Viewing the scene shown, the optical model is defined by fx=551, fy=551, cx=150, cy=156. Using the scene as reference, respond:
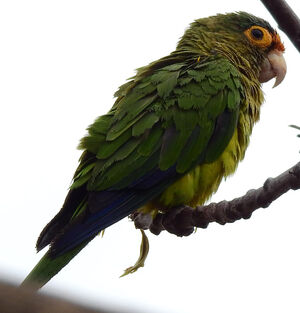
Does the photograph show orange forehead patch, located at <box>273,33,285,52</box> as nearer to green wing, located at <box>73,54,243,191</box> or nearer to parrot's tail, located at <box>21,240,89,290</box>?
green wing, located at <box>73,54,243,191</box>

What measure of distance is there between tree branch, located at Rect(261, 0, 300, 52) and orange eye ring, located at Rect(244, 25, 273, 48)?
9.37 ft

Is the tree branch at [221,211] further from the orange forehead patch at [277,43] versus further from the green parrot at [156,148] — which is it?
the orange forehead patch at [277,43]

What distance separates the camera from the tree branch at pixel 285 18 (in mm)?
1763

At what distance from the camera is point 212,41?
14.6ft

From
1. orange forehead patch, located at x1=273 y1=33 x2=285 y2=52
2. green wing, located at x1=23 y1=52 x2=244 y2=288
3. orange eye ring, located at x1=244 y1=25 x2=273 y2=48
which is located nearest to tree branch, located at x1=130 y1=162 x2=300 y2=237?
green wing, located at x1=23 y1=52 x2=244 y2=288

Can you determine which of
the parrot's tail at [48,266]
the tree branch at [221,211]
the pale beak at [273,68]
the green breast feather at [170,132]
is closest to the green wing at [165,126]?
the green breast feather at [170,132]

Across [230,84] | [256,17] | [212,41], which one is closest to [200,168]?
[230,84]

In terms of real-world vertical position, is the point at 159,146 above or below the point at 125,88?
below

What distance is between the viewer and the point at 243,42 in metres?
4.55

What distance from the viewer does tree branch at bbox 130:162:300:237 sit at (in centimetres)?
238

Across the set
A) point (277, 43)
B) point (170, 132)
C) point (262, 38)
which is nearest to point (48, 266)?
point (170, 132)

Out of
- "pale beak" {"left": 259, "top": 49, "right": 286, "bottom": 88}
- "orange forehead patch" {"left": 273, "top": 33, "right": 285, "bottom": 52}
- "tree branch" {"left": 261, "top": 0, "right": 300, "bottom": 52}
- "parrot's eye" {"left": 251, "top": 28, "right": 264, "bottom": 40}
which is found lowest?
"tree branch" {"left": 261, "top": 0, "right": 300, "bottom": 52}

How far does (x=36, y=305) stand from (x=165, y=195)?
2.73 meters

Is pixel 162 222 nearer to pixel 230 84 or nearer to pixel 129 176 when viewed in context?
pixel 129 176
